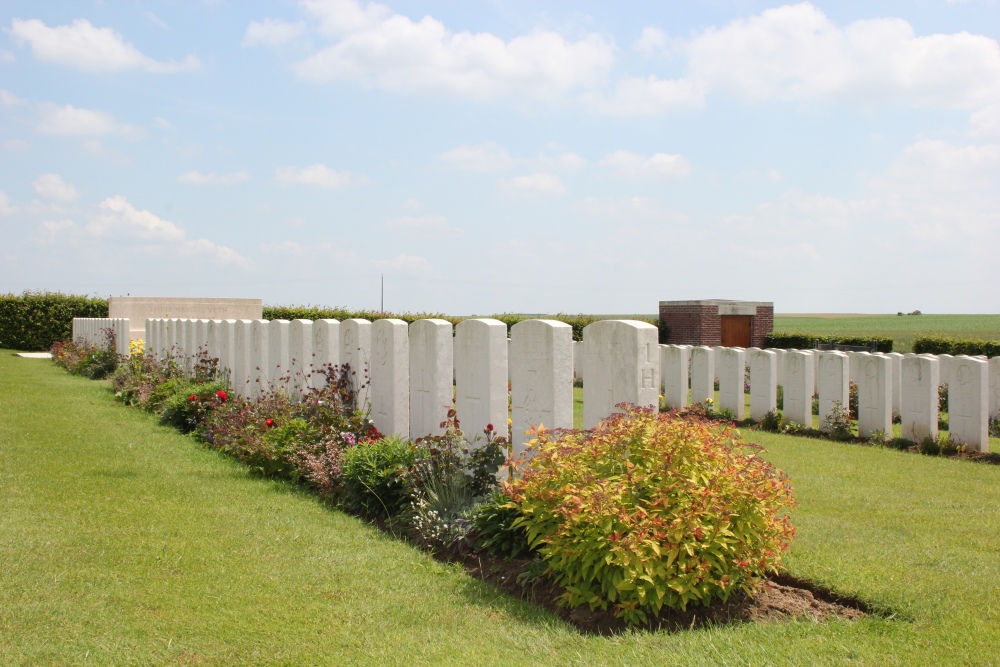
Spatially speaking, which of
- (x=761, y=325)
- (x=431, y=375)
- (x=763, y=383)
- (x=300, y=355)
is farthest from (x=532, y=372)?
(x=761, y=325)

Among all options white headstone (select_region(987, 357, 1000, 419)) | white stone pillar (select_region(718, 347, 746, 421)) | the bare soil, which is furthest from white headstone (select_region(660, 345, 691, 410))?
the bare soil

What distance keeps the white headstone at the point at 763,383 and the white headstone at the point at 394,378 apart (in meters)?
7.28

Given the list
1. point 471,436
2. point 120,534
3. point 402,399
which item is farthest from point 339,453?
point 120,534

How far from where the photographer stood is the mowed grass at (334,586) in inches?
142

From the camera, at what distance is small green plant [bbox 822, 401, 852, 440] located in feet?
37.8

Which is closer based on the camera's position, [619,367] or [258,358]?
[619,367]

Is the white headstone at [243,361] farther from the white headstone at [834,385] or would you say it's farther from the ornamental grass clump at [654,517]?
the white headstone at [834,385]

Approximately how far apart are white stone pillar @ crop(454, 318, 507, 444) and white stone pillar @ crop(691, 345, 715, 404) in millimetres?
8375

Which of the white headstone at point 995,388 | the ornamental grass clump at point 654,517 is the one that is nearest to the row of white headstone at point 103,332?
the ornamental grass clump at point 654,517

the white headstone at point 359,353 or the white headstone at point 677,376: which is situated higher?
the white headstone at point 359,353

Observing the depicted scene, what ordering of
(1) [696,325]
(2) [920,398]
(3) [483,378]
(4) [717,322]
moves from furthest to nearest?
(4) [717,322], (1) [696,325], (2) [920,398], (3) [483,378]

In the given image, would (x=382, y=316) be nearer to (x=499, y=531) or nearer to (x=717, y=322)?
(x=717, y=322)

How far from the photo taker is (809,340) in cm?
2478

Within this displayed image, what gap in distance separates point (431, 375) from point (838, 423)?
7356 mm
